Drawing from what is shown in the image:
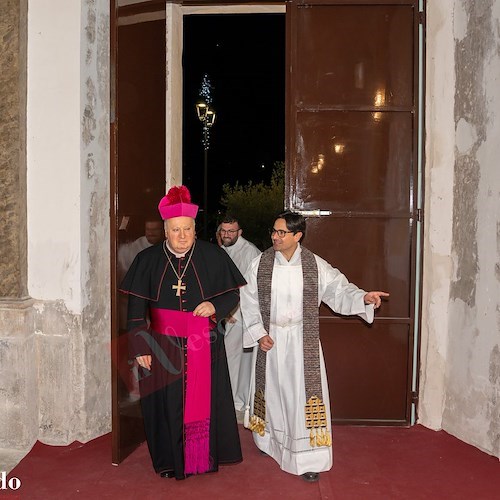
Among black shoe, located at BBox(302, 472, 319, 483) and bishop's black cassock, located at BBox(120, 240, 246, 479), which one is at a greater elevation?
bishop's black cassock, located at BBox(120, 240, 246, 479)

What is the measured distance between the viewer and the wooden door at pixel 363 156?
5.54 meters

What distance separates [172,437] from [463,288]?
256cm

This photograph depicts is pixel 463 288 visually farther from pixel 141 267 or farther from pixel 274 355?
pixel 141 267

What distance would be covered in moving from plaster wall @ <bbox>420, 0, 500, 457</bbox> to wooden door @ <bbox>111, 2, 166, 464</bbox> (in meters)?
2.31

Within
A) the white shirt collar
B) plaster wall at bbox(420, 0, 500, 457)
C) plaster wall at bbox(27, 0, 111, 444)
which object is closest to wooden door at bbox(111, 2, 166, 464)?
plaster wall at bbox(27, 0, 111, 444)

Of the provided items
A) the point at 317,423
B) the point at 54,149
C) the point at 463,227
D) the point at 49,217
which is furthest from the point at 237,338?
the point at 54,149

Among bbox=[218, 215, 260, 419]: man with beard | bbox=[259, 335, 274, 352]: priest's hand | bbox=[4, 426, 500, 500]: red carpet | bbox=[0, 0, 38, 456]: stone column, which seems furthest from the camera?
bbox=[218, 215, 260, 419]: man with beard

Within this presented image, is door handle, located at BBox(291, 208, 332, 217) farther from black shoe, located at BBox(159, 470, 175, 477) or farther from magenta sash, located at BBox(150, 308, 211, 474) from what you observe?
black shoe, located at BBox(159, 470, 175, 477)

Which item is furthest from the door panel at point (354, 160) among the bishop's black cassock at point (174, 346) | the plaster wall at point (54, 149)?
the plaster wall at point (54, 149)

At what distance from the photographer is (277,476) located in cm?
454

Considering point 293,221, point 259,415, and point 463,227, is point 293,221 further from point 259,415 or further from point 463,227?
point 463,227

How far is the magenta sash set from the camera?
4.53 m

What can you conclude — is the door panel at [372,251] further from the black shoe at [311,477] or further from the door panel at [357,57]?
the black shoe at [311,477]

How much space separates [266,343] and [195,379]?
55cm
